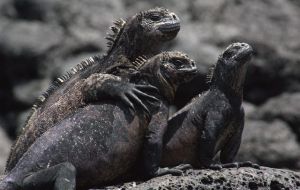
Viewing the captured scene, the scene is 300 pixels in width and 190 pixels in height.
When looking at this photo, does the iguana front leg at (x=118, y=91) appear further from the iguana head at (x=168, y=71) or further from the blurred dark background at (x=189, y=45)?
the blurred dark background at (x=189, y=45)

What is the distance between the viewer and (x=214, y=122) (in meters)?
10.7

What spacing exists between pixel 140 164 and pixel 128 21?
2.07 meters

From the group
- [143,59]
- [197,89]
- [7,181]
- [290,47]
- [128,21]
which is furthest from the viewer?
[290,47]

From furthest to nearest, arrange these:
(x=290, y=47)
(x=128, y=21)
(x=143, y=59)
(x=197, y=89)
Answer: (x=290, y=47) → (x=197, y=89) → (x=128, y=21) → (x=143, y=59)

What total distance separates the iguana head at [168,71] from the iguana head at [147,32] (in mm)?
743

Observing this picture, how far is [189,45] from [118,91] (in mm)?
13012

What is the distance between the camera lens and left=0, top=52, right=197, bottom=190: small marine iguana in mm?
10031

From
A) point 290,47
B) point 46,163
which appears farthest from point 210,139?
point 290,47

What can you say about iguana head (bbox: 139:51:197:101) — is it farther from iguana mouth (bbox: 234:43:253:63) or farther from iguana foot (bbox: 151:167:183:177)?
iguana foot (bbox: 151:167:183:177)

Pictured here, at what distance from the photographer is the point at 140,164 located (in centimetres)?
1056

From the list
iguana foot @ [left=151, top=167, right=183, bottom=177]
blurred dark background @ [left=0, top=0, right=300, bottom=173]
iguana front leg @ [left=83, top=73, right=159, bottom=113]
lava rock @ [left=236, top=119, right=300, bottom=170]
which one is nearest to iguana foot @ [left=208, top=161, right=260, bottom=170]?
iguana foot @ [left=151, top=167, right=183, bottom=177]

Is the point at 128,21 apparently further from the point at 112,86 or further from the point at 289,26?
the point at 289,26

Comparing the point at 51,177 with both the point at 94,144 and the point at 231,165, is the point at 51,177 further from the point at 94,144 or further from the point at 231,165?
the point at 231,165

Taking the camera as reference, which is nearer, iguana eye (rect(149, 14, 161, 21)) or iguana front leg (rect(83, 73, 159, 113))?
iguana front leg (rect(83, 73, 159, 113))
